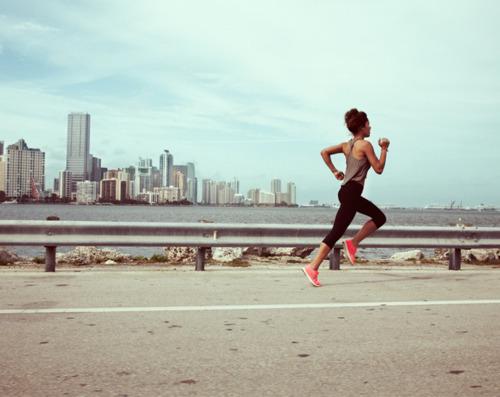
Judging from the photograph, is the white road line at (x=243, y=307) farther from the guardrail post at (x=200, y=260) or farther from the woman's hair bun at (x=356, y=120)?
the guardrail post at (x=200, y=260)

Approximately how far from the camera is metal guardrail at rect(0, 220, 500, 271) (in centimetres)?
796

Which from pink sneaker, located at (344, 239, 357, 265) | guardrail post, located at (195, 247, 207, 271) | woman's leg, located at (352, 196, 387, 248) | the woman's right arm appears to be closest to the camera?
the woman's right arm

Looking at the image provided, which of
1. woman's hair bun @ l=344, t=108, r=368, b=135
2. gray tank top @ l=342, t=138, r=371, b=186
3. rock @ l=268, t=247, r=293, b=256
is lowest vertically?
rock @ l=268, t=247, r=293, b=256

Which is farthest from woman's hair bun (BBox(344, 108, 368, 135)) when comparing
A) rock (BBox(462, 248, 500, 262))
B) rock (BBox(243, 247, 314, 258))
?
rock (BBox(462, 248, 500, 262))

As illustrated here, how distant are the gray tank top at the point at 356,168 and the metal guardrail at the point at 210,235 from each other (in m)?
2.20

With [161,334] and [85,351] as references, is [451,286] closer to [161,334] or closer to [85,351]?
[161,334]

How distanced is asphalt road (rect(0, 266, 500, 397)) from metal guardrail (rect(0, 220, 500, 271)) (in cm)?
121

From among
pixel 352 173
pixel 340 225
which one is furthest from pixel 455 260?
pixel 352 173

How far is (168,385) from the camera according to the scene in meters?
2.95

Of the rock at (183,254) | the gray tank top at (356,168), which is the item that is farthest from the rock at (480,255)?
the gray tank top at (356,168)

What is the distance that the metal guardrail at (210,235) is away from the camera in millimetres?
7965

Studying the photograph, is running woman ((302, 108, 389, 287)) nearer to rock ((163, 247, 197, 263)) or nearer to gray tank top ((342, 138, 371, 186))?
gray tank top ((342, 138, 371, 186))

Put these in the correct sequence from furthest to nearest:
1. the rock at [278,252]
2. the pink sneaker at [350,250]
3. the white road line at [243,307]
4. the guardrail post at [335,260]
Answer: the rock at [278,252]
the guardrail post at [335,260]
the pink sneaker at [350,250]
the white road line at [243,307]

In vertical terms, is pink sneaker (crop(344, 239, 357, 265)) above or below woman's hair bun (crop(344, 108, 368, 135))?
below
